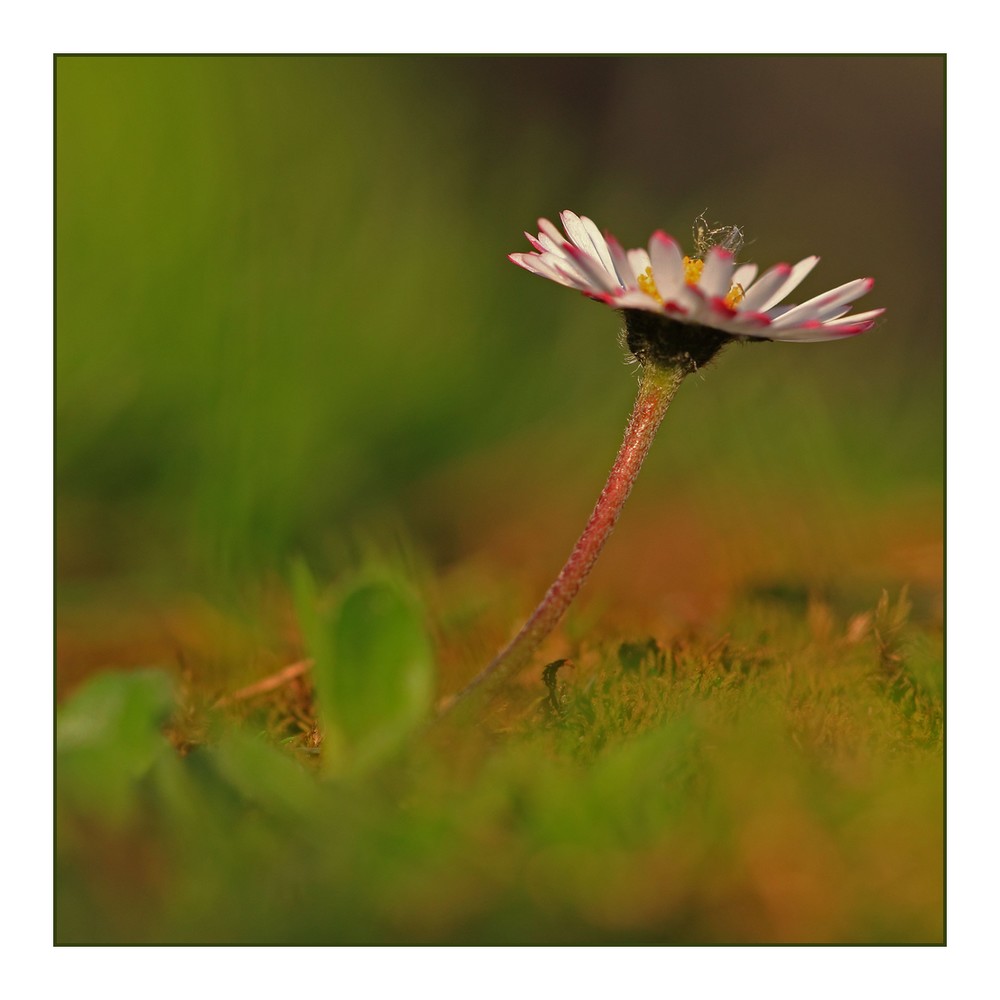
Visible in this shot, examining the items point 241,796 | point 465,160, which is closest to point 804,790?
point 241,796

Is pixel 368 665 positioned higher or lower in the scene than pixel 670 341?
lower

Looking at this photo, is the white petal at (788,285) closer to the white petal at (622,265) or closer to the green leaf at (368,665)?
the white petal at (622,265)

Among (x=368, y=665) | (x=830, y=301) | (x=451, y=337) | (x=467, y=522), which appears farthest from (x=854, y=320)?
(x=451, y=337)

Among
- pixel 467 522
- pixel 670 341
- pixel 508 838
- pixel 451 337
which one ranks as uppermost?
pixel 451 337

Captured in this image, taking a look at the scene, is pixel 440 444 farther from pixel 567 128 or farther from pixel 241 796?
pixel 241 796

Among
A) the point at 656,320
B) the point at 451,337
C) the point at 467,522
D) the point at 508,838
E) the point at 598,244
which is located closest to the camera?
the point at 508,838

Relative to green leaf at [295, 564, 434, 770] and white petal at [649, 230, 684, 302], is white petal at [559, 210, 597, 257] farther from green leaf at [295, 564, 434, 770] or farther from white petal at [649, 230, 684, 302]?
green leaf at [295, 564, 434, 770]

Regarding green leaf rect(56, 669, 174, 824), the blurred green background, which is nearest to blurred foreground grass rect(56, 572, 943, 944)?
green leaf rect(56, 669, 174, 824)

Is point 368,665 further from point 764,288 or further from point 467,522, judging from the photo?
point 467,522

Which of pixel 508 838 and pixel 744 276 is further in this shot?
pixel 744 276
